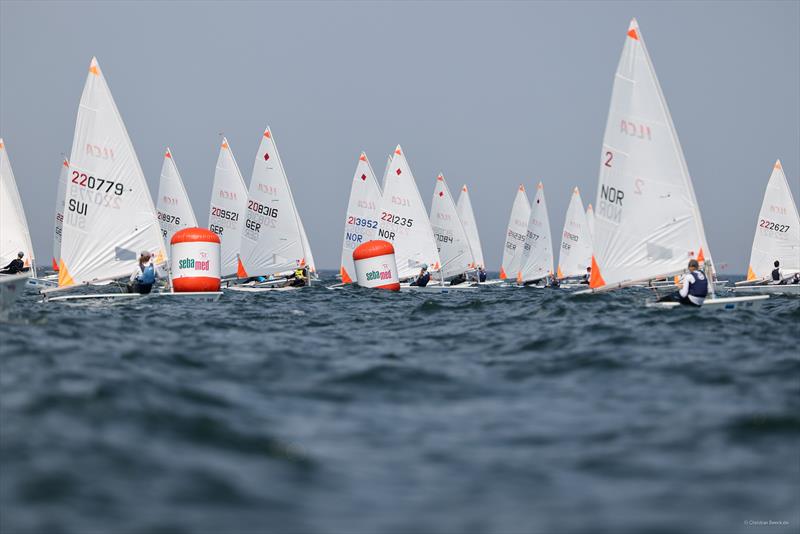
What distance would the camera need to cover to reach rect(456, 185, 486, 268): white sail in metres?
56.1

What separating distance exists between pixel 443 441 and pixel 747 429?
2659mm

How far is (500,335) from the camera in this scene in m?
15.2

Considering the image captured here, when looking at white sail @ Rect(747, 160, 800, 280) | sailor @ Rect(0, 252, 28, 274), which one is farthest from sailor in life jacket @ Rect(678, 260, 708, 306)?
sailor @ Rect(0, 252, 28, 274)

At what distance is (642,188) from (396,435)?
15.0 metres

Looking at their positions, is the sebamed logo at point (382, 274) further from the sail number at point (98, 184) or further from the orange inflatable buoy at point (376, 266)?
the sail number at point (98, 184)

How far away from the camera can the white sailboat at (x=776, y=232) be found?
38.5 metres

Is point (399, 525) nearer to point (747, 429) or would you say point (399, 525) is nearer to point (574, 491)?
point (574, 491)

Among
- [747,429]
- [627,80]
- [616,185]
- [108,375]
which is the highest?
[627,80]

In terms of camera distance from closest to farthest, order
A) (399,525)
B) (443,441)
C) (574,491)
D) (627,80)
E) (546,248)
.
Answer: (399,525) → (574,491) → (443,441) → (627,80) → (546,248)

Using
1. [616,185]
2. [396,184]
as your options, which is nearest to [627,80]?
[616,185]

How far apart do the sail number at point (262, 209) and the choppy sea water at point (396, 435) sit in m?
22.2

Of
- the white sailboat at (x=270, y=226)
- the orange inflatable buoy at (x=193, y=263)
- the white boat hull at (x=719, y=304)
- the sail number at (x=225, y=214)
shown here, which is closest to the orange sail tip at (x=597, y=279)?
the white boat hull at (x=719, y=304)

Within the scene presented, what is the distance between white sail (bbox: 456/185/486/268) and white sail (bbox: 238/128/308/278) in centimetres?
2197

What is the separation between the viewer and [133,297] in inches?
910
